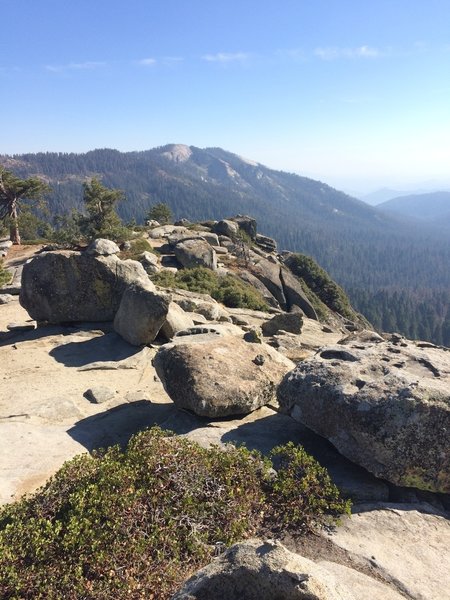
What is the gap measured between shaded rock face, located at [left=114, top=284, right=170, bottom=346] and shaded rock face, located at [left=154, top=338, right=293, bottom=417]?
19.2ft

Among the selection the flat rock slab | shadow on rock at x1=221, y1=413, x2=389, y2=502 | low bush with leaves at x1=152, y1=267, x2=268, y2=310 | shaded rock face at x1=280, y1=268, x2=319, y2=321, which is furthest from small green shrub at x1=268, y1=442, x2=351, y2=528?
shaded rock face at x1=280, y1=268, x2=319, y2=321

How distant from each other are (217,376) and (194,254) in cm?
3552

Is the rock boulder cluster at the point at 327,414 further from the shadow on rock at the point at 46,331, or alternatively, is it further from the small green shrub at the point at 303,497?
the shadow on rock at the point at 46,331

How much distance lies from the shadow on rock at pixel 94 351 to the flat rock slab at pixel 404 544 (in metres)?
12.8

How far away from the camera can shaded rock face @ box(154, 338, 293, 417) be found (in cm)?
1171

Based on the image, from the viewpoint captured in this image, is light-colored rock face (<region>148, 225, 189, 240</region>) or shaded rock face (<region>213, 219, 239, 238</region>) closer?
light-colored rock face (<region>148, 225, 189, 240</region>)

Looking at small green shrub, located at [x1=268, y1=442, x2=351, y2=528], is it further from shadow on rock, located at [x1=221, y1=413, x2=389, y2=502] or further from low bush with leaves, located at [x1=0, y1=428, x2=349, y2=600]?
shadow on rock, located at [x1=221, y1=413, x2=389, y2=502]

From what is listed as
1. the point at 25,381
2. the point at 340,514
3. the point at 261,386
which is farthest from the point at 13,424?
the point at 340,514

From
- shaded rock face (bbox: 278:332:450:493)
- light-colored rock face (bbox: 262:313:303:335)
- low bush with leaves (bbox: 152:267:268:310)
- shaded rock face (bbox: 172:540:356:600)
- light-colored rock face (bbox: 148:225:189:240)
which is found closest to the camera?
shaded rock face (bbox: 172:540:356:600)

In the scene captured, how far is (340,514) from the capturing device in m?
8.38

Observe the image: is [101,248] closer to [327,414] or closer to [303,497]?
[327,414]

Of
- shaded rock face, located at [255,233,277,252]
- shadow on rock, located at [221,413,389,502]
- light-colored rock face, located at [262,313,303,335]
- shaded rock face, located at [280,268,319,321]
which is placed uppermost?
shadow on rock, located at [221,413,389,502]

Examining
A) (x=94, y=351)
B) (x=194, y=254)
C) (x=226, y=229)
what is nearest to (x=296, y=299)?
(x=194, y=254)

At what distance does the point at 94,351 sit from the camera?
19250mm
